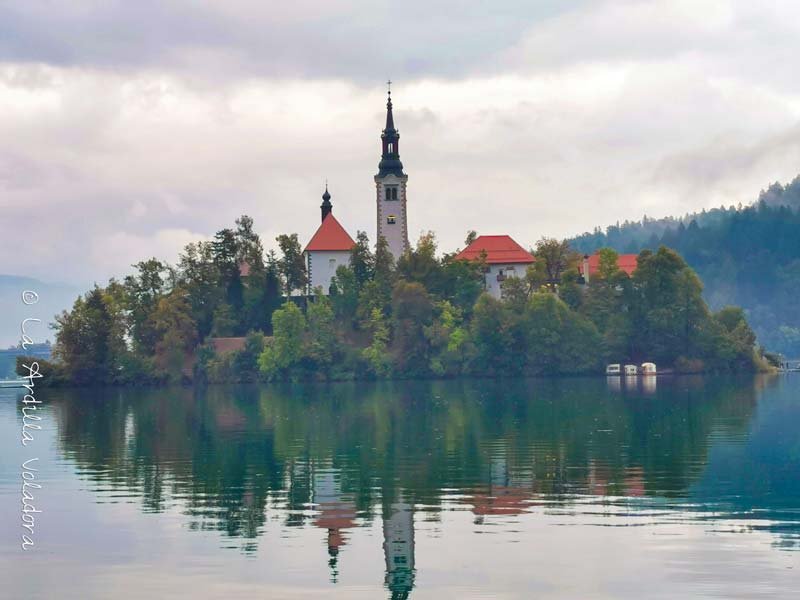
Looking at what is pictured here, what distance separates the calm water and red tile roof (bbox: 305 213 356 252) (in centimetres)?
9023

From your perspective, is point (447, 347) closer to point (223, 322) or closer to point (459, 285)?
point (459, 285)

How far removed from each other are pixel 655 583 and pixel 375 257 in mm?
131613

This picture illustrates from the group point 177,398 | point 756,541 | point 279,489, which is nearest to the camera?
point 756,541

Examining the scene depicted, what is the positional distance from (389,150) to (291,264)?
16.5 m

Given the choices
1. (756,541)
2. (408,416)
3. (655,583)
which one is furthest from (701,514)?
(408,416)

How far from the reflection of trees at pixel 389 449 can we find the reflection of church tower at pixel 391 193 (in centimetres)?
5829

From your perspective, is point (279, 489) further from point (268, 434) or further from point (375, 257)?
point (375, 257)

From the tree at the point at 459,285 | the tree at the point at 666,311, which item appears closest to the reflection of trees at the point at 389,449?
the tree at the point at 666,311

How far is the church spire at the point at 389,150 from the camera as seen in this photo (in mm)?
160125

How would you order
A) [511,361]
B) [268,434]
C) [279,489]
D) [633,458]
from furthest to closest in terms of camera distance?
[511,361] < [268,434] < [633,458] < [279,489]

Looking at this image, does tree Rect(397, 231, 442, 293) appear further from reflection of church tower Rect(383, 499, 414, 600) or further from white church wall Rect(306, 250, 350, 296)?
reflection of church tower Rect(383, 499, 414, 600)

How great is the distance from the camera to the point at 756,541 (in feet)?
105

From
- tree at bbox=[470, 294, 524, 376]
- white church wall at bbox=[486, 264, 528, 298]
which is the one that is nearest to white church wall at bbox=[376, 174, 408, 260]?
white church wall at bbox=[486, 264, 528, 298]

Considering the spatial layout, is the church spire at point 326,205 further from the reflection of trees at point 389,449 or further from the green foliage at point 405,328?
the reflection of trees at point 389,449
